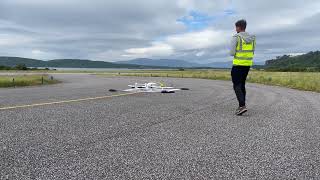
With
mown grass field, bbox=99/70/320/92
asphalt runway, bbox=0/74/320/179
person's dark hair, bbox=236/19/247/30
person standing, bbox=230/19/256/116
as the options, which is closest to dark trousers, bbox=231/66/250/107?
person standing, bbox=230/19/256/116

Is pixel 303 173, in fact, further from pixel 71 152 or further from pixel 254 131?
pixel 71 152

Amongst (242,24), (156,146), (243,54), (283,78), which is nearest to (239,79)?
(243,54)

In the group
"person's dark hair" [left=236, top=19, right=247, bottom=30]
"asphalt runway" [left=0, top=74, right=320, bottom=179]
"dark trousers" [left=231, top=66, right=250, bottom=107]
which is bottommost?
"asphalt runway" [left=0, top=74, right=320, bottom=179]

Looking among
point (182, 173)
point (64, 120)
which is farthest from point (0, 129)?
point (182, 173)

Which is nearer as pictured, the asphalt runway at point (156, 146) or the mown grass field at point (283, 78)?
the asphalt runway at point (156, 146)

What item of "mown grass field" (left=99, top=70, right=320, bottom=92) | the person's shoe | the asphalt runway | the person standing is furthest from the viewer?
"mown grass field" (left=99, top=70, right=320, bottom=92)

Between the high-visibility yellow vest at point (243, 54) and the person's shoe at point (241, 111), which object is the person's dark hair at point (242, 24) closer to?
the high-visibility yellow vest at point (243, 54)

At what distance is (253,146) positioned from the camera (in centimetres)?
420

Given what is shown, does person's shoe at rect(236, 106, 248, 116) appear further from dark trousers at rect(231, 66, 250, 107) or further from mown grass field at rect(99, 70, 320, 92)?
mown grass field at rect(99, 70, 320, 92)

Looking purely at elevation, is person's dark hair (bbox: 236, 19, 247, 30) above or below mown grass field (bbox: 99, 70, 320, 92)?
above

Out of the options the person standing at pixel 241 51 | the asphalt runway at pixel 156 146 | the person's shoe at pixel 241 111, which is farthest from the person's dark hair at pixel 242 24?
the asphalt runway at pixel 156 146

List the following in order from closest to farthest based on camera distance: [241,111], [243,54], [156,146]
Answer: [156,146]
[241,111]
[243,54]

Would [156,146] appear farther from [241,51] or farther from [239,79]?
[241,51]

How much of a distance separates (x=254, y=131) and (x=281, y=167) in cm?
191
